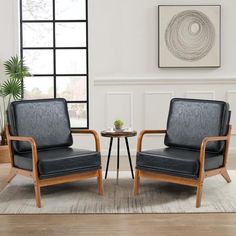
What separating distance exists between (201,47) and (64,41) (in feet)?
5.74

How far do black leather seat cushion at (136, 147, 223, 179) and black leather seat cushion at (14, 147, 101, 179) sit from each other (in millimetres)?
441

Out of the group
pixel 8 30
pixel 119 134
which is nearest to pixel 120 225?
pixel 119 134

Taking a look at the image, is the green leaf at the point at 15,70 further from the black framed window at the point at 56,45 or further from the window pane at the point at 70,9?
the window pane at the point at 70,9

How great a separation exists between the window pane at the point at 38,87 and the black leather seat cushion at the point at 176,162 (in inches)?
106

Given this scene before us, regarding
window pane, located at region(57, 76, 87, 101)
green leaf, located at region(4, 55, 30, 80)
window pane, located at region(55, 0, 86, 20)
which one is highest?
window pane, located at region(55, 0, 86, 20)

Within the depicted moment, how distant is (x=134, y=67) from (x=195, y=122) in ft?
6.95

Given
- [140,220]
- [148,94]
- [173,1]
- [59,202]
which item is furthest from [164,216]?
[173,1]

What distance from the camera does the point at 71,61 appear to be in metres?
7.81

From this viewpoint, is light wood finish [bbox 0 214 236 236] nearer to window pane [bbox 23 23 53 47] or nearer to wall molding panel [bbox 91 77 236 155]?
wall molding panel [bbox 91 77 236 155]

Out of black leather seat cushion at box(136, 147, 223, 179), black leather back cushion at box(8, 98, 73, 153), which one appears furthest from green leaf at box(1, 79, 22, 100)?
black leather seat cushion at box(136, 147, 223, 179)

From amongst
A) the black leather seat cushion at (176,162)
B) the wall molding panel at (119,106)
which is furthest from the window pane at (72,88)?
the black leather seat cushion at (176,162)

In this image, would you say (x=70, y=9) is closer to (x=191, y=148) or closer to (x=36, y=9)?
(x=36, y=9)

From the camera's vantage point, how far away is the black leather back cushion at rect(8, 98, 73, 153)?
5.61 metres

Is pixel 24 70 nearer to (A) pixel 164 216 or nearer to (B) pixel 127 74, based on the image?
(B) pixel 127 74
